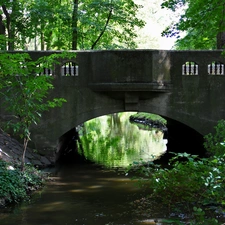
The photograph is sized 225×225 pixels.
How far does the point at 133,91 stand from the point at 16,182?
16.1ft

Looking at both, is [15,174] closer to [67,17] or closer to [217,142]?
[217,142]

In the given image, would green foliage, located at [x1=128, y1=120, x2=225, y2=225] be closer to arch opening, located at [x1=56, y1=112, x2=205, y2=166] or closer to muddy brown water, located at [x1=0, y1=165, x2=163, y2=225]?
muddy brown water, located at [x1=0, y1=165, x2=163, y2=225]

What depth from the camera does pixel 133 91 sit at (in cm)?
1241

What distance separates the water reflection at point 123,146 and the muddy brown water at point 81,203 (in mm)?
2082

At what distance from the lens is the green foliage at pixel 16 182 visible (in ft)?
28.3

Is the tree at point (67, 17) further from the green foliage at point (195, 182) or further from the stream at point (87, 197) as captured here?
the green foliage at point (195, 182)

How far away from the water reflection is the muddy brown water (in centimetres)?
208

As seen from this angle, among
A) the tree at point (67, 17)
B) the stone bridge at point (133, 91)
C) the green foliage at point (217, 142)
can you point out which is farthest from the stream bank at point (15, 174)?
the tree at point (67, 17)

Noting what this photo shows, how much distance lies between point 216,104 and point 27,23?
871 cm

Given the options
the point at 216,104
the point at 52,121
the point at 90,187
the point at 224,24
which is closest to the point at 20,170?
the point at 90,187

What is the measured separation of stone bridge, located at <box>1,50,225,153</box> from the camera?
1230 cm

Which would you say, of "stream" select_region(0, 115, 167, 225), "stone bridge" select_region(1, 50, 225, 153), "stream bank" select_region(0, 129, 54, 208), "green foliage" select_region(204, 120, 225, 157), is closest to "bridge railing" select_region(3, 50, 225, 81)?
"stone bridge" select_region(1, 50, 225, 153)

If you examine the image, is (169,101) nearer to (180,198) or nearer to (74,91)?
(74,91)

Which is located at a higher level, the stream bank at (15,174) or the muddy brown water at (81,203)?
the stream bank at (15,174)
